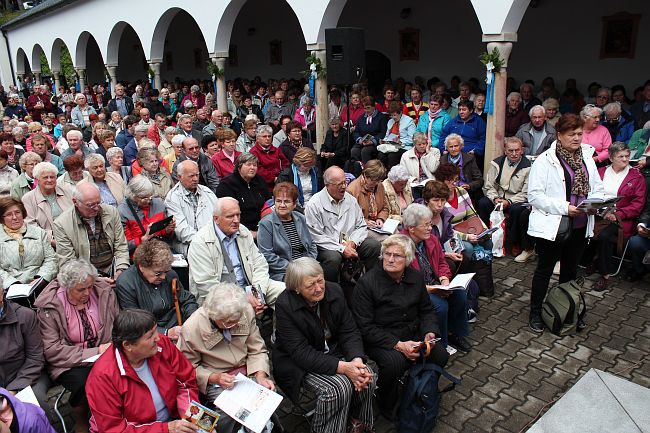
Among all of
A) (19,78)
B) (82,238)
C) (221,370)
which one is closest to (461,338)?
(221,370)

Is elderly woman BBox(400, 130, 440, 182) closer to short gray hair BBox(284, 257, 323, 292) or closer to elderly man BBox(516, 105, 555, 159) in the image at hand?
elderly man BBox(516, 105, 555, 159)

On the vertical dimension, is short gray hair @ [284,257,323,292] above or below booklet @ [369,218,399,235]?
above

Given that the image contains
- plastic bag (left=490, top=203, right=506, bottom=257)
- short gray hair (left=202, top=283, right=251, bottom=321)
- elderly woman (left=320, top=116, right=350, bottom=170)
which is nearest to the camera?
short gray hair (left=202, top=283, right=251, bottom=321)

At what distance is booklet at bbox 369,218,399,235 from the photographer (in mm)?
5407

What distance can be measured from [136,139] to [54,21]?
57.2ft

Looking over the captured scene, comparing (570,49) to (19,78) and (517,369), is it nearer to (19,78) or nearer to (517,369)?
(517,369)

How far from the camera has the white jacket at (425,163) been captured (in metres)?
7.00

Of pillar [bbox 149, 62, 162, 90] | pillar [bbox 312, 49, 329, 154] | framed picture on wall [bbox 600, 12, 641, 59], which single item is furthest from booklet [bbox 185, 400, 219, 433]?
pillar [bbox 149, 62, 162, 90]

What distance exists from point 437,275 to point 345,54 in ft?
14.6

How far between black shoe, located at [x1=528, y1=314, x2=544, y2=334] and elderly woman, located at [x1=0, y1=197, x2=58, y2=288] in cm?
429

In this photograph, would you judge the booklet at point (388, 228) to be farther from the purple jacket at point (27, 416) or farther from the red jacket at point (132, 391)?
the purple jacket at point (27, 416)

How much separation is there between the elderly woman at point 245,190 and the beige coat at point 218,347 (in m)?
2.24

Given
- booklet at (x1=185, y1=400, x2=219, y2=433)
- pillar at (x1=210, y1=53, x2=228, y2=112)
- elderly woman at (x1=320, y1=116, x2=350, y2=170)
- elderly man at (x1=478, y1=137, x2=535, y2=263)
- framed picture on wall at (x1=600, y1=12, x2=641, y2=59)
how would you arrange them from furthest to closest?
pillar at (x1=210, y1=53, x2=228, y2=112) → framed picture on wall at (x1=600, y1=12, x2=641, y2=59) → elderly woman at (x1=320, y1=116, x2=350, y2=170) → elderly man at (x1=478, y1=137, x2=535, y2=263) → booklet at (x1=185, y1=400, x2=219, y2=433)

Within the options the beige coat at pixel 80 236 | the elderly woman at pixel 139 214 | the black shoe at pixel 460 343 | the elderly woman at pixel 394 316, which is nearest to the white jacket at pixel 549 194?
the black shoe at pixel 460 343
